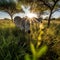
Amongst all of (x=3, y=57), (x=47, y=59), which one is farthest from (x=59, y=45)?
(x=3, y=57)

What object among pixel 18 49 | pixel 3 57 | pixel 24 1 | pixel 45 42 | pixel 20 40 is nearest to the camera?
pixel 3 57

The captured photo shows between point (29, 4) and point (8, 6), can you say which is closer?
point (29, 4)

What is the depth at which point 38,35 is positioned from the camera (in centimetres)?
495

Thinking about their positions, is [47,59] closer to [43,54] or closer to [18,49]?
[43,54]

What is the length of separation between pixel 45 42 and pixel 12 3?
30215 mm

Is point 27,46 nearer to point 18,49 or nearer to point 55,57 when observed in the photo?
point 18,49

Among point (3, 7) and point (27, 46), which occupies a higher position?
Answer: point (27, 46)

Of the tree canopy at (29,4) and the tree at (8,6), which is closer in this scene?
the tree canopy at (29,4)

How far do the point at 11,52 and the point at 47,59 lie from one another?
2.82 ft

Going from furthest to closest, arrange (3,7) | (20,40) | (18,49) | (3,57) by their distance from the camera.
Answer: (3,7) < (20,40) < (18,49) < (3,57)

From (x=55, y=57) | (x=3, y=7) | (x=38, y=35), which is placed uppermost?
(x=38, y=35)

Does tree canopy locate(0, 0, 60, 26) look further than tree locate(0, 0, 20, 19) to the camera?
No

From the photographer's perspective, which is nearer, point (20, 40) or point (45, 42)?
point (45, 42)

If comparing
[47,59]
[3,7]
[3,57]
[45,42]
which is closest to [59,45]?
[45,42]
